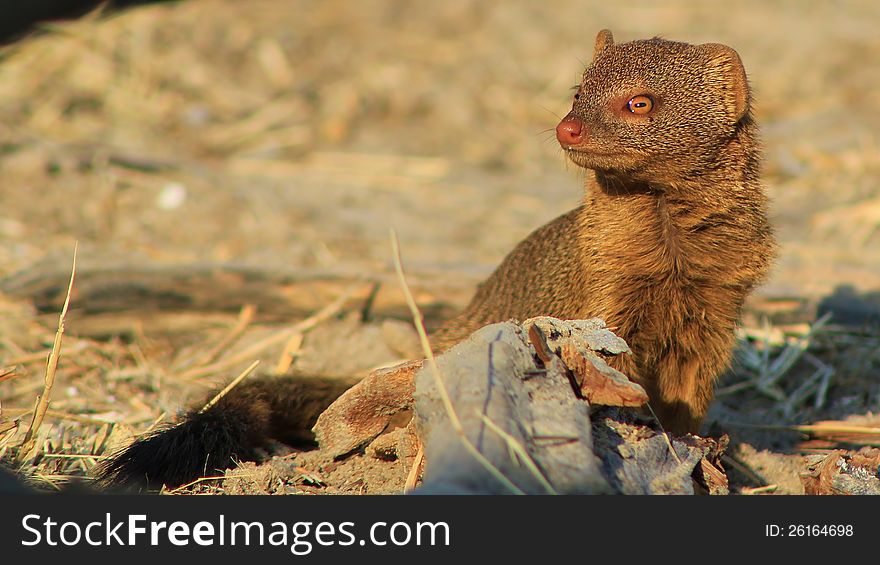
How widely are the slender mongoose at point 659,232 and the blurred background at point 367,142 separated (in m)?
0.68

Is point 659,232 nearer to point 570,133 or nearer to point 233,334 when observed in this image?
point 570,133

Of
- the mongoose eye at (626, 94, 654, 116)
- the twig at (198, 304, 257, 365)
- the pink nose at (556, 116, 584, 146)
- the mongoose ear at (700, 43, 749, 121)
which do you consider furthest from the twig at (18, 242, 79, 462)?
the mongoose ear at (700, 43, 749, 121)

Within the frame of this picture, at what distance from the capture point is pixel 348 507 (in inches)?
81.7

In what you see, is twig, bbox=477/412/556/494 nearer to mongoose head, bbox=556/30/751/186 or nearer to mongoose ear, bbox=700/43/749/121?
mongoose head, bbox=556/30/751/186

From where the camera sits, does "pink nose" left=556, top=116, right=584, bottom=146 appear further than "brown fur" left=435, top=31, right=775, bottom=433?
No

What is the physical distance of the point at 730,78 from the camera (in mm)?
2949

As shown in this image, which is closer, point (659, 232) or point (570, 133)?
point (570, 133)

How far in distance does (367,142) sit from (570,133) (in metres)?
4.21

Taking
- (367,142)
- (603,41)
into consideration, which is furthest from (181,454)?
(367,142)

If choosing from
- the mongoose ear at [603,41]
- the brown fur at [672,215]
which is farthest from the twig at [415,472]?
Result: the mongoose ear at [603,41]

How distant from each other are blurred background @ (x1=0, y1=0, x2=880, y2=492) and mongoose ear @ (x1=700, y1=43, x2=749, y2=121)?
117cm

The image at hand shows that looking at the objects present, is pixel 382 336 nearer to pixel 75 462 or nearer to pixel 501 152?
pixel 75 462

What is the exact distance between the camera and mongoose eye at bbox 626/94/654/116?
284 cm

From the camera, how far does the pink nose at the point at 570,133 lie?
2727mm
